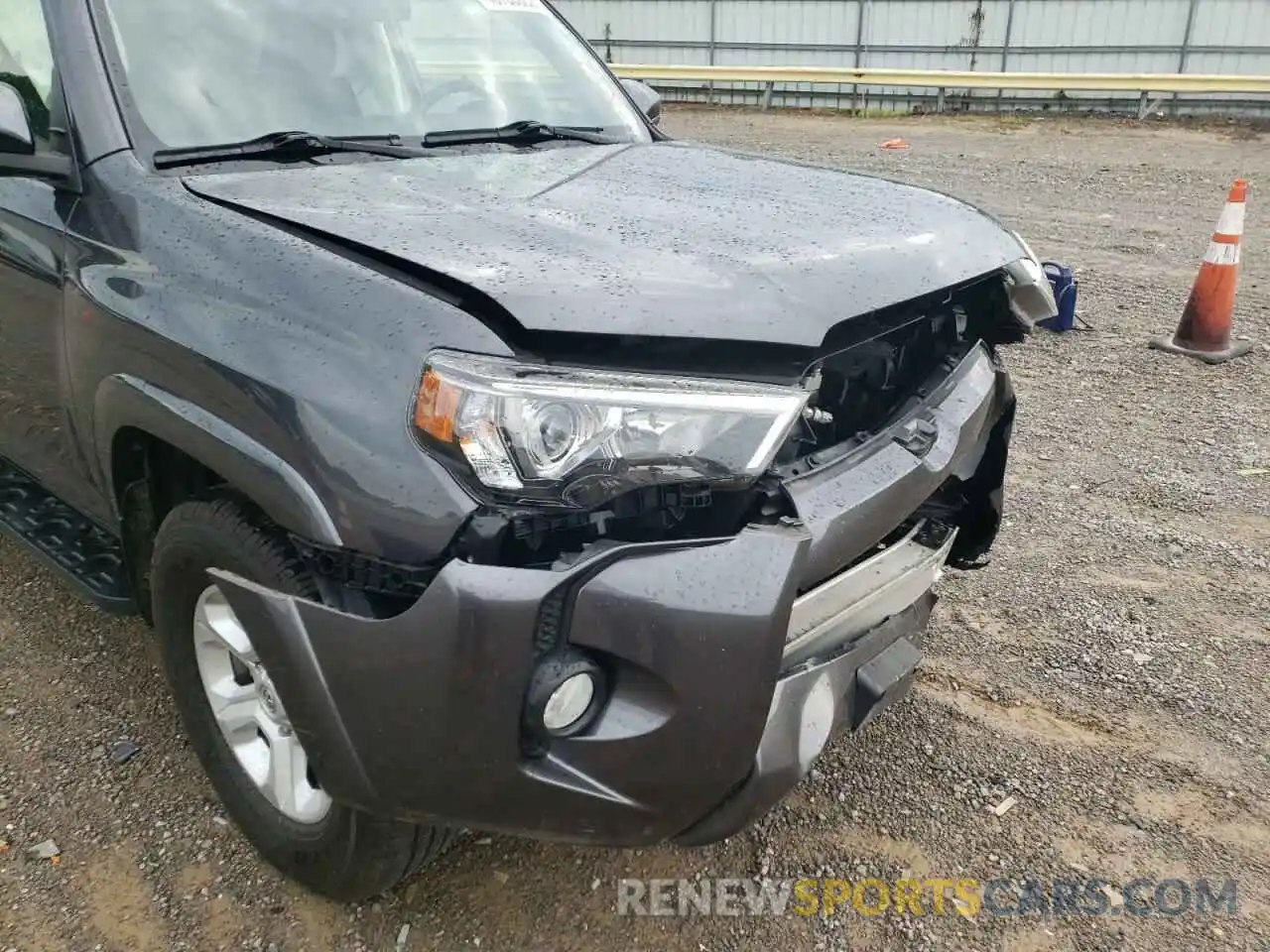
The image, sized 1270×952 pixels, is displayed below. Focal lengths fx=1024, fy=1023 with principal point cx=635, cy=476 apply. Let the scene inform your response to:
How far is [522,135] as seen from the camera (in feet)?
9.77

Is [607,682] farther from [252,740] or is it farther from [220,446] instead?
[252,740]

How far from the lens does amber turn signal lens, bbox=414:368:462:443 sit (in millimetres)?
1611

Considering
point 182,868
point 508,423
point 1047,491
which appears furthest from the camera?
point 1047,491

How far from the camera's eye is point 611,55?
18.7 meters

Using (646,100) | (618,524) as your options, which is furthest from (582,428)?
(646,100)

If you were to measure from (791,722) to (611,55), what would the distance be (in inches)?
739

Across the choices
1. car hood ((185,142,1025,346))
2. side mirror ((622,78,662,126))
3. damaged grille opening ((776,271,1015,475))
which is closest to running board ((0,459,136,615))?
car hood ((185,142,1025,346))

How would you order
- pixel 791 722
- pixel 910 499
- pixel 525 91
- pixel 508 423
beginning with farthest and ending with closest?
1. pixel 525 91
2. pixel 910 499
3. pixel 791 722
4. pixel 508 423

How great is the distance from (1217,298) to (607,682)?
4.99 m

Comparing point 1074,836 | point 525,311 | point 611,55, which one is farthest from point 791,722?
point 611,55

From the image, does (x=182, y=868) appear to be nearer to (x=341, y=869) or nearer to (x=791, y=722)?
(x=341, y=869)

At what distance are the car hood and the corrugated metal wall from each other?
13.0 metres

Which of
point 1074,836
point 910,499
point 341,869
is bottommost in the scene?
point 1074,836

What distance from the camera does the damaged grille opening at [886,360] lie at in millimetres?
2035
